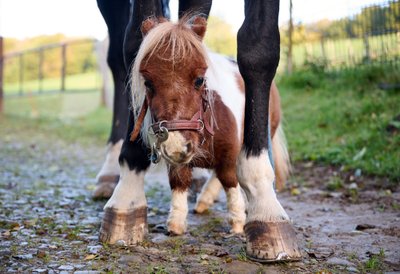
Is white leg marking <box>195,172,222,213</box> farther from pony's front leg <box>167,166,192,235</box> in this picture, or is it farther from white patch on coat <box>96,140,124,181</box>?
white patch on coat <box>96,140,124,181</box>

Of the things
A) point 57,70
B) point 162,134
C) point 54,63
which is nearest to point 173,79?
point 162,134

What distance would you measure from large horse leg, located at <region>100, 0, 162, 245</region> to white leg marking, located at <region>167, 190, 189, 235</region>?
0.22 m

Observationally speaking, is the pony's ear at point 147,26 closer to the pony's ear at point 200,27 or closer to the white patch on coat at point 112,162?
the pony's ear at point 200,27

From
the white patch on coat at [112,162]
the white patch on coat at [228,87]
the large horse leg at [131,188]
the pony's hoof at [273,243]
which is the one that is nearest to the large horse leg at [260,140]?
the pony's hoof at [273,243]

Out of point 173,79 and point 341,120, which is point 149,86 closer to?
point 173,79

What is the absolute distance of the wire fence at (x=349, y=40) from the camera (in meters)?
6.90

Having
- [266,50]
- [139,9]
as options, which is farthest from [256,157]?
[139,9]

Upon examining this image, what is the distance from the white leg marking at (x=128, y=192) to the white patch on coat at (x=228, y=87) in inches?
22.7

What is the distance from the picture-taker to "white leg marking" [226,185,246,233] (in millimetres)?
2832

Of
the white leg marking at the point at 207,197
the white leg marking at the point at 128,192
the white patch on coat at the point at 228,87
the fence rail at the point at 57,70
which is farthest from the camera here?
the fence rail at the point at 57,70

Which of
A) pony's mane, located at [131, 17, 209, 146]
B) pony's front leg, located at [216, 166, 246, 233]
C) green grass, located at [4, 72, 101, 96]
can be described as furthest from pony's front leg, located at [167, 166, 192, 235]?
green grass, located at [4, 72, 101, 96]

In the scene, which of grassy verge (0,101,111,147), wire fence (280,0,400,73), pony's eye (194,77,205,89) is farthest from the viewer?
grassy verge (0,101,111,147)

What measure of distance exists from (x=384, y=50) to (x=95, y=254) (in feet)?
19.1

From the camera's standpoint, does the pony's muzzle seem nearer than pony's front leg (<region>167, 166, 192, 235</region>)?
Yes
